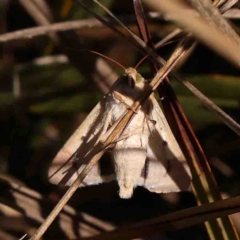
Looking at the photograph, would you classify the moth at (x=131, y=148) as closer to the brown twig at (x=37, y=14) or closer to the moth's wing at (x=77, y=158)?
the moth's wing at (x=77, y=158)

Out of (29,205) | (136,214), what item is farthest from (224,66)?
(29,205)

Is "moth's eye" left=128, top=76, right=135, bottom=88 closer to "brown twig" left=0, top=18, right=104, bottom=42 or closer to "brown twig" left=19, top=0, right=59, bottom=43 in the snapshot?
"brown twig" left=0, top=18, right=104, bottom=42

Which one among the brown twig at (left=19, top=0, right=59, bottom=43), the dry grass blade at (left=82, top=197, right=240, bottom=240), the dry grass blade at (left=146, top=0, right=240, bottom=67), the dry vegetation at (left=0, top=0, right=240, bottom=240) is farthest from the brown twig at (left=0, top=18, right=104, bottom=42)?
the dry grass blade at (left=146, top=0, right=240, bottom=67)

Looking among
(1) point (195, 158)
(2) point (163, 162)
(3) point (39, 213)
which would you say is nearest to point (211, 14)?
(1) point (195, 158)

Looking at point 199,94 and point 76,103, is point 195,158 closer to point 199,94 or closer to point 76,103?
point 199,94

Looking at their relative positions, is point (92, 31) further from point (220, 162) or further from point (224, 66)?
point (220, 162)
